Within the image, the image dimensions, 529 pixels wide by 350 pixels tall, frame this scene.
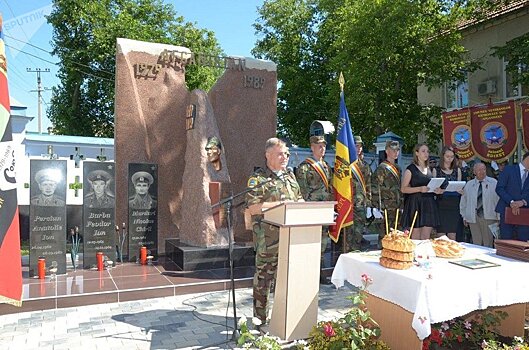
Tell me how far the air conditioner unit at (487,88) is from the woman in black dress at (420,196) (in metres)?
12.2

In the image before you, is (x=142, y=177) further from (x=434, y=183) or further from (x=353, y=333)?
(x=353, y=333)

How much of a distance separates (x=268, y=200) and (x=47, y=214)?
3.71 meters

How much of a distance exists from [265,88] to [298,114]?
14.6 m

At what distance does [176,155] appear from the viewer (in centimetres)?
792

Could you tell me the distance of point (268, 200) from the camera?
155 inches

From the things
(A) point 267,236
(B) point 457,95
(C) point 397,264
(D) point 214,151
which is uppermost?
(B) point 457,95

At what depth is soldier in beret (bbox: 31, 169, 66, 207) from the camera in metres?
6.10

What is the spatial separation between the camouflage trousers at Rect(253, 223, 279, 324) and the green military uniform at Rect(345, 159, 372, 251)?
2945 mm

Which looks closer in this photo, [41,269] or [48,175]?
[41,269]

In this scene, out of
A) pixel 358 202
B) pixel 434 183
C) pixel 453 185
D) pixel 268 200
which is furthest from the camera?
pixel 358 202

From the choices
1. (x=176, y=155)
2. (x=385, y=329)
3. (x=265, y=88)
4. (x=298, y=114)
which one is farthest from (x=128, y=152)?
(x=298, y=114)

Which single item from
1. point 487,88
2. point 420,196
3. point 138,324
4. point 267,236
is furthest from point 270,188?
point 487,88

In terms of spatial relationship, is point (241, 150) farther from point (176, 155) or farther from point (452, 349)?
point (452, 349)

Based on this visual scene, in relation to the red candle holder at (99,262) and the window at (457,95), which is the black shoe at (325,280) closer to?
the red candle holder at (99,262)
